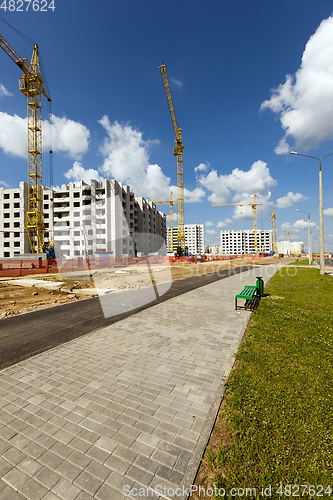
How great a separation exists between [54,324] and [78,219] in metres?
54.2

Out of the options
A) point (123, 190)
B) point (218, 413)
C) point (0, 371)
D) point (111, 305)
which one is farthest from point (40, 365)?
point (123, 190)

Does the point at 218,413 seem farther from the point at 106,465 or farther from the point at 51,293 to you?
the point at 51,293

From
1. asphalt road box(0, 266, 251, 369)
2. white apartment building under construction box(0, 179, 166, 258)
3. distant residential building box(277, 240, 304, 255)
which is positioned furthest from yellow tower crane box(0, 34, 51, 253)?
distant residential building box(277, 240, 304, 255)

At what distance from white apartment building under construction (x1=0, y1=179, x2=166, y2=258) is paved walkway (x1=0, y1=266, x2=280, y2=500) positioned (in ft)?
169

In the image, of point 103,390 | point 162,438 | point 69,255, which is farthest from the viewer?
point 69,255

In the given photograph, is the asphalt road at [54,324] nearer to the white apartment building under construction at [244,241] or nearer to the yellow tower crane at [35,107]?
the yellow tower crane at [35,107]

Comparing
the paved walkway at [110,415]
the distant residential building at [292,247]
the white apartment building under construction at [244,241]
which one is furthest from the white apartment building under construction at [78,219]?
the white apartment building under construction at [244,241]

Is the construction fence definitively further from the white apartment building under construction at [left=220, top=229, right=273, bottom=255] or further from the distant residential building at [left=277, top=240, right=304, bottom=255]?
the white apartment building under construction at [left=220, top=229, right=273, bottom=255]

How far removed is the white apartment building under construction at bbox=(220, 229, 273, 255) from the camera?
549 ft

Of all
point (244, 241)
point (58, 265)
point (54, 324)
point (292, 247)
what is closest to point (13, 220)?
point (58, 265)

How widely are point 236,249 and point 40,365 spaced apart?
17336 centimetres

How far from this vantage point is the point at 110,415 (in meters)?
3.19

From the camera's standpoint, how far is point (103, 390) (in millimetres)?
3781

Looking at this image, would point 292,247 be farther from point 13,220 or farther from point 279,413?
point 279,413
